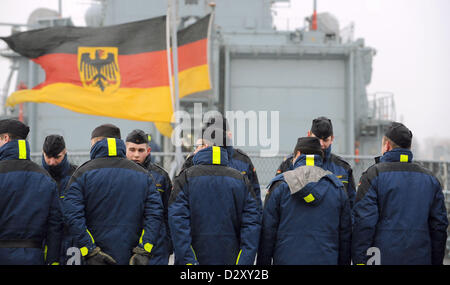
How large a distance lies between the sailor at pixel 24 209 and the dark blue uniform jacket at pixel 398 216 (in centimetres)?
251

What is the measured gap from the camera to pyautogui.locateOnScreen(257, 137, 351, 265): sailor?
3.29 metres

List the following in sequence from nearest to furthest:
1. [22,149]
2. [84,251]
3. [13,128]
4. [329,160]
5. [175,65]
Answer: [84,251] < [22,149] < [13,128] < [329,160] < [175,65]

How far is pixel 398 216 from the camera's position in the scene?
3559 mm

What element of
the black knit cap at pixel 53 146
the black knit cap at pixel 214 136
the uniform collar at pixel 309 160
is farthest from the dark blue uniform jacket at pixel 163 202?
the uniform collar at pixel 309 160

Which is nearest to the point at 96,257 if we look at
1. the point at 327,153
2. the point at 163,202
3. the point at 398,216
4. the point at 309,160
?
the point at 163,202

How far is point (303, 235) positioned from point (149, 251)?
1267mm

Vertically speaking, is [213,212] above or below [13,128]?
below

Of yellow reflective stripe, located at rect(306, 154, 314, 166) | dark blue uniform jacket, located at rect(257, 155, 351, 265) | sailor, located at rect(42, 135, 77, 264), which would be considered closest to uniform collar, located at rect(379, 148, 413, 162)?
dark blue uniform jacket, located at rect(257, 155, 351, 265)

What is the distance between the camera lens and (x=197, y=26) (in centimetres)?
701

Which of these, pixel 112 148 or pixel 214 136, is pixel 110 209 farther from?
pixel 214 136

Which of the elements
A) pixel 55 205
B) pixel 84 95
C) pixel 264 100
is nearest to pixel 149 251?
pixel 55 205

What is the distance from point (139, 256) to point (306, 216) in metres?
1.40

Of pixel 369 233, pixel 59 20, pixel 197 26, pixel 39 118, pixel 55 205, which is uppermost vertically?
pixel 59 20
